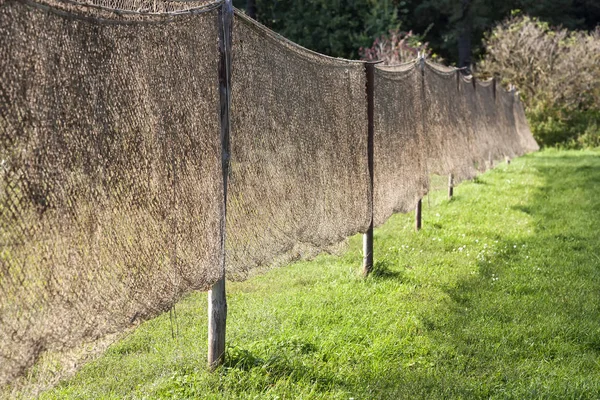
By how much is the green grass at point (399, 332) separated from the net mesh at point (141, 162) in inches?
21.6

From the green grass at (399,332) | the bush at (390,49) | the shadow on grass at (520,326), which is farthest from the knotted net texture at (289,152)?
the bush at (390,49)

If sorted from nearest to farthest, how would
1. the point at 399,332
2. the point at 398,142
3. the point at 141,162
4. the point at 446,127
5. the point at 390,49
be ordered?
1. the point at 141,162
2. the point at 399,332
3. the point at 398,142
4. the point at 446,127
5. the point at 390,49

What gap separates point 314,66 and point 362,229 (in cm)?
148

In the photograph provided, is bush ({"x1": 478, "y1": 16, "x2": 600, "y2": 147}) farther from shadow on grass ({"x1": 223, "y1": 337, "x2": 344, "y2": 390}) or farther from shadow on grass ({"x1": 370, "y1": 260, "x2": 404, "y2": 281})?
shadow on grass ({"x1": 223, "y1": 337, "x2": 344, "y2": 390})

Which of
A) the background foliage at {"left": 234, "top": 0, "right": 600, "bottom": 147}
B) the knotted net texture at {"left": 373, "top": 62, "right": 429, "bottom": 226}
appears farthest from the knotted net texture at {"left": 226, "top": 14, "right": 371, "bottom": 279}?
the background foliage at {"left": 234, "top": 0, "right": 600, "bottom": 147}

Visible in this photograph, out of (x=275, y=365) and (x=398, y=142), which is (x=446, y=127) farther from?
(x=275, y=365)

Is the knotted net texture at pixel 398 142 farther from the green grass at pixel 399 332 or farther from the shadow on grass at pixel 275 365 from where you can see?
the shadow on grass at pixel 275 365

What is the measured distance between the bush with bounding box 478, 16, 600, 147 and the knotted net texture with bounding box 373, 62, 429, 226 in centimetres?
1919

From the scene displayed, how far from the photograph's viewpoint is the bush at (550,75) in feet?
82.5

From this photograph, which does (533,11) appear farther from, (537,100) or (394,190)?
(394,190)

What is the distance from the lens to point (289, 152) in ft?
14.0

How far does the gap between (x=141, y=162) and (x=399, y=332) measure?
7.79 ft

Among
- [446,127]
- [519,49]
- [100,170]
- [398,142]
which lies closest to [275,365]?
[100,170]

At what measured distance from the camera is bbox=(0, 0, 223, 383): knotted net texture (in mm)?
2293
